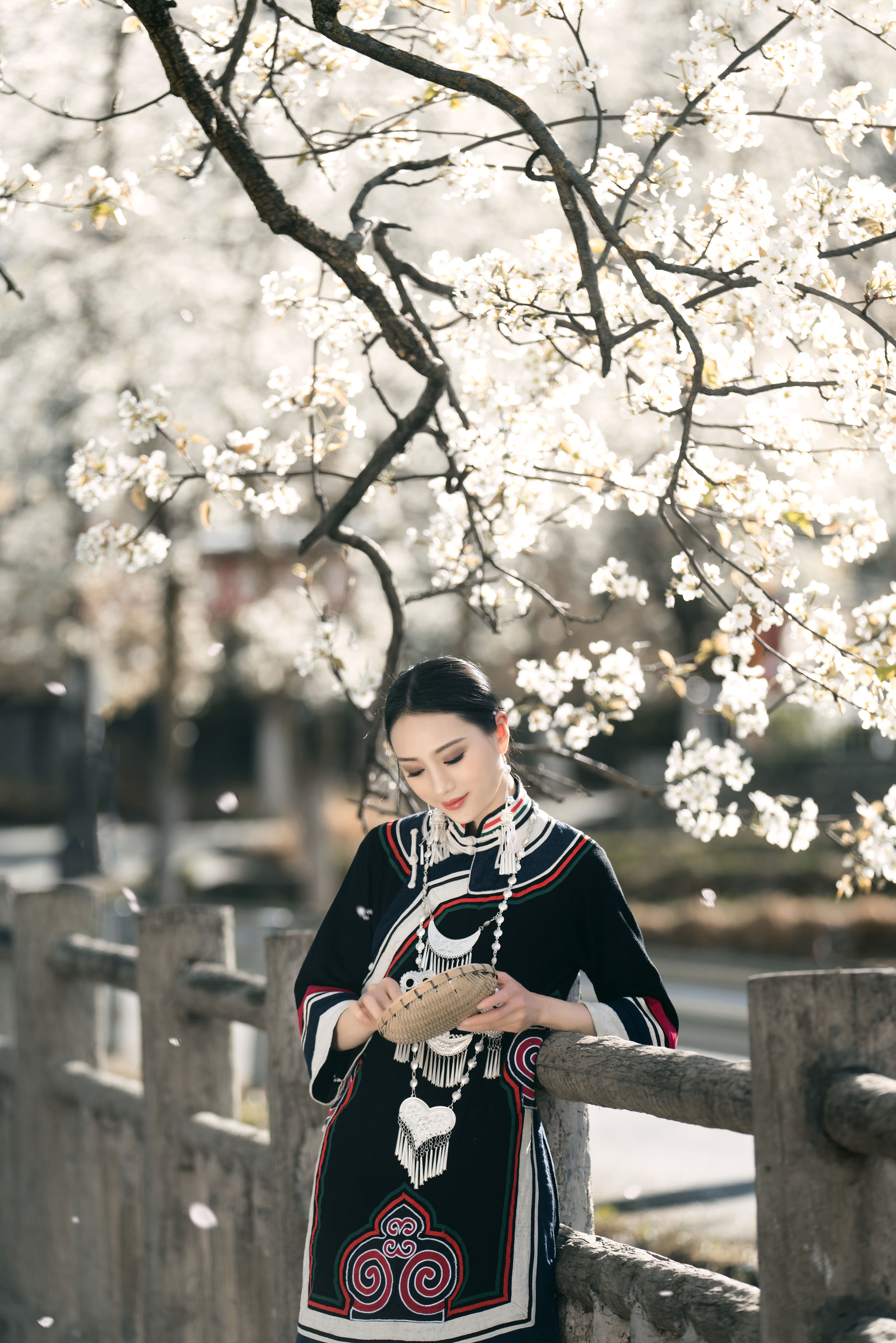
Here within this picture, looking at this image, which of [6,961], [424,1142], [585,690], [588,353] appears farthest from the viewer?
[6,961]

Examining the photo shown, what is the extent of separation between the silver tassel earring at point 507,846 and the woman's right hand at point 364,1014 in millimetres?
241

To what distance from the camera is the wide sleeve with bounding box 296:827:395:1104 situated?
2.12 m

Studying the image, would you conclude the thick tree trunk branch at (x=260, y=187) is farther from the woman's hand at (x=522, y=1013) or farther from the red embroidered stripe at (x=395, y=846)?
the woman's hand at (x=522, y=1013)

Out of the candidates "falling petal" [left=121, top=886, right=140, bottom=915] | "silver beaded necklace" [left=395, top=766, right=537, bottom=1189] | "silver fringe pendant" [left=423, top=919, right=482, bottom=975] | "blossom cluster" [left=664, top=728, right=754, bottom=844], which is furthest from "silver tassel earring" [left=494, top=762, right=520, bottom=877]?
"falling petal" [left=121, top=886, right=140, bottom=915]

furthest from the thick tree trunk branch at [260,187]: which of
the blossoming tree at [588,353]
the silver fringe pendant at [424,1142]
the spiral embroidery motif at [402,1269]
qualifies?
the spiral embroidery motif at [402,1269]

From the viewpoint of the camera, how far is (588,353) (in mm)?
3084

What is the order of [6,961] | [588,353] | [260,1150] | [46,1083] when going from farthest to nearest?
[6,961] < [46,1083] < [588,353] < [260,1150]

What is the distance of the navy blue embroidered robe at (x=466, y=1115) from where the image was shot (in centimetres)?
192

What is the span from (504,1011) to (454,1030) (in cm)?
12

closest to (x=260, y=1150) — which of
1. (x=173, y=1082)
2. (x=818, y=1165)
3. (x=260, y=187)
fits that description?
(x=173, y=1082)

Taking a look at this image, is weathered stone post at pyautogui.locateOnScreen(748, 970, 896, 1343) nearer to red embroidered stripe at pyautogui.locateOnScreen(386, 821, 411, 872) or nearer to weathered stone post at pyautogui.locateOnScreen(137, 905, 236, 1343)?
red embroidered stripe at pyautogui.locateOnScreen(386, 821, 411, 872)

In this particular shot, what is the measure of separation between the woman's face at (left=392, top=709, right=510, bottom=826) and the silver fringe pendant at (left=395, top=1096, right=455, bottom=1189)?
44cm

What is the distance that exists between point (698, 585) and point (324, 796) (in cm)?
1201

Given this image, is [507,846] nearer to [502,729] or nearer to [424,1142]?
[502,729]
